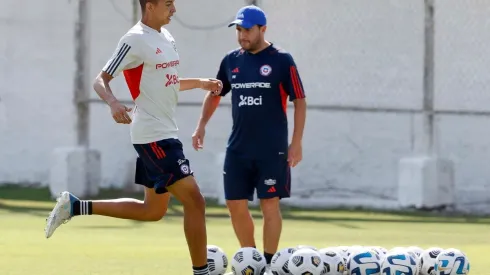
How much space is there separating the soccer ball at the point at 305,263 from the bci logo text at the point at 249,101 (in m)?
1.58

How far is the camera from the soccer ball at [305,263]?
308 inches

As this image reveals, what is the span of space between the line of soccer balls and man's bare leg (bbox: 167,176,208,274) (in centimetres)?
49

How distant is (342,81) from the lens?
1538 centimetres

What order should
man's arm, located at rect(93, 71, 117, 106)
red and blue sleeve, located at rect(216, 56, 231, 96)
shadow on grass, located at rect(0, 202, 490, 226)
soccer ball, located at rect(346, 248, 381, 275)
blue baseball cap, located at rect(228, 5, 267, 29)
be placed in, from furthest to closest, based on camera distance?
shadow on grass, located at rect(0, 202, 490, 226) < red and blue sleeve, located at rect(216, 56, 231, 96) < blue baseball cap, located at rect(228, 5, 267, 29) < soccer ball, located at rect(346, 248, 381, 275) < man's arm, located at rect(93, 71, 117, 106)

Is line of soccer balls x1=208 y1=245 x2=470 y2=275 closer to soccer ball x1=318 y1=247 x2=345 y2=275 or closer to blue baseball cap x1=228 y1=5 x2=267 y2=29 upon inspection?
soccer ball x1=318 y1=247 x2=345 y2=275

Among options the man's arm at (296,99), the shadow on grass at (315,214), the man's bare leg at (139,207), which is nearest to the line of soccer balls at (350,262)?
the man's bare leg at (139,207)

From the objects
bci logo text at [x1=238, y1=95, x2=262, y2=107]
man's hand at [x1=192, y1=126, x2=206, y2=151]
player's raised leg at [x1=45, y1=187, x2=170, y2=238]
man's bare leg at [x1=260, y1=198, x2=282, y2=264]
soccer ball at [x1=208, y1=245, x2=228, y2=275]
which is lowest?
soccer ball at [x1=208, y1=245, x2=228, y2=275]

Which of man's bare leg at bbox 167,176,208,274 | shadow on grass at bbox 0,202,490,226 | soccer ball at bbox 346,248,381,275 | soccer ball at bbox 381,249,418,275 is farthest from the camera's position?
shadow on grass at bbox 0,202,490,226

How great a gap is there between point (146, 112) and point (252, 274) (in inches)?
53.5

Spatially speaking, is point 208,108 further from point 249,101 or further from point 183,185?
point 183,185

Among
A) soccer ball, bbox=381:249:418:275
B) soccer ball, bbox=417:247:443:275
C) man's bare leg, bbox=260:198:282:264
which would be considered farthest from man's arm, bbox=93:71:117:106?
soccer ball, bbox=417:247:443:275

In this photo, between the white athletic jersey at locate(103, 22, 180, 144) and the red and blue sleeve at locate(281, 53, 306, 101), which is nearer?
the white athletic jersey at locate(103, 22, 180, 144)

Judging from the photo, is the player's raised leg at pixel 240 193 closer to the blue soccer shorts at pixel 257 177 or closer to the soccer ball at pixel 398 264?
the blue soccer shorts at pixel 257 177

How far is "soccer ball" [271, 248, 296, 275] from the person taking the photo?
797 centimetres
